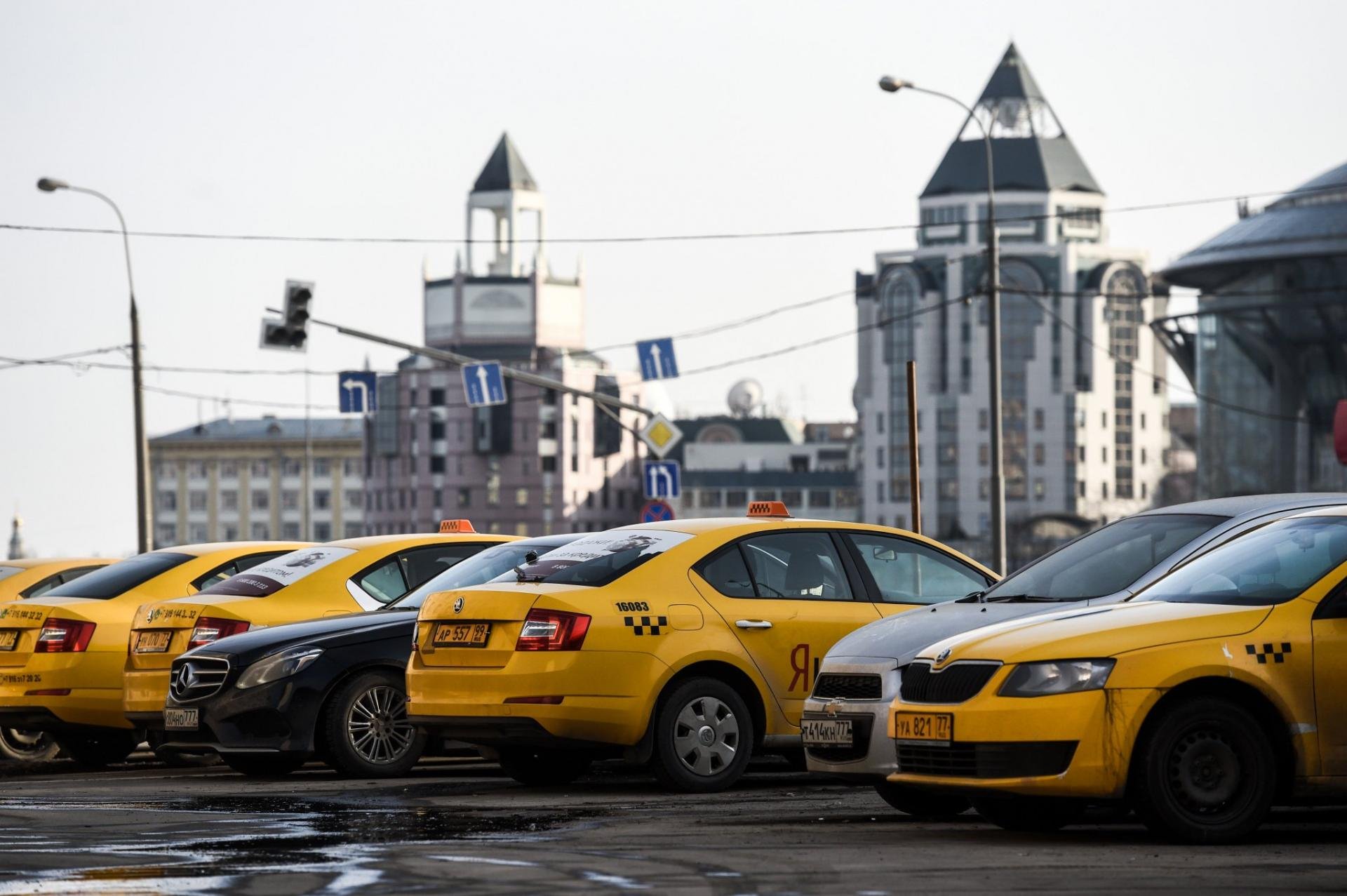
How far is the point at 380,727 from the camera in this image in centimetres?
1266

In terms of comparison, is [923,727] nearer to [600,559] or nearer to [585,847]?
[585,847]

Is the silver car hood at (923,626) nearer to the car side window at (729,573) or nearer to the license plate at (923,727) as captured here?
the license plate at (923,727)

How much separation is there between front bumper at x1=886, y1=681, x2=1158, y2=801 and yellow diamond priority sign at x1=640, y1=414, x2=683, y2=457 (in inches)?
1065

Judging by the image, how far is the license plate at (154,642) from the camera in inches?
537

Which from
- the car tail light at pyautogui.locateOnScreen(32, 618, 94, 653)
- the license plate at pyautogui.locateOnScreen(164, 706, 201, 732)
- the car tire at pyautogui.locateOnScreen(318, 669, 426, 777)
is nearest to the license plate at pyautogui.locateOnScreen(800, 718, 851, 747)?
the car tire at pyautogui.locateOnScreen(318, 669, 426, 777)

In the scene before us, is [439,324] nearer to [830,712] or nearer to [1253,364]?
[1253,364]

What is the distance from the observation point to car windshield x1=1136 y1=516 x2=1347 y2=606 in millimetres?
9211

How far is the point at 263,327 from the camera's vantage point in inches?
1299

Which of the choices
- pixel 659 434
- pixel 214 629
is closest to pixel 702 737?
pixel 214 629

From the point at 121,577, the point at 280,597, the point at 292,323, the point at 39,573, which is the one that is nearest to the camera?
the point at 280,597

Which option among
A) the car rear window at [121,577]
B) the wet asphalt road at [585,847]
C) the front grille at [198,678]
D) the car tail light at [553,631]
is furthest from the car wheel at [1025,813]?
the car rear window at [121,577]

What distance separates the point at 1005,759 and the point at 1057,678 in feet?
1.25

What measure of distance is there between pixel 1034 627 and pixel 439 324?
18759 cm

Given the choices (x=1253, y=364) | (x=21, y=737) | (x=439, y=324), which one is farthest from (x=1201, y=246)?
(x=21, y=737)
